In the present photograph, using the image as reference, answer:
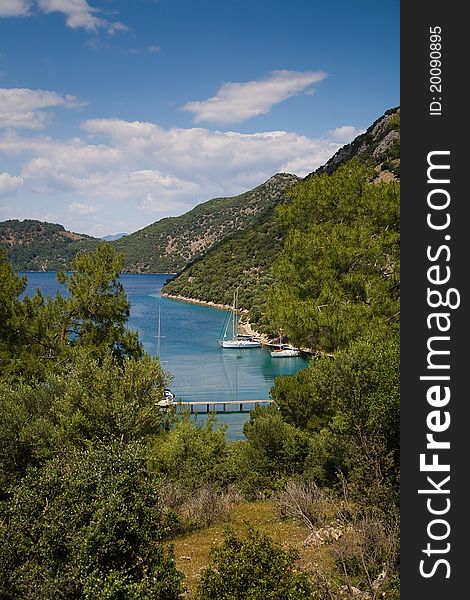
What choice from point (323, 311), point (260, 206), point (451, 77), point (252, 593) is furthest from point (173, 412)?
point (260, 206)

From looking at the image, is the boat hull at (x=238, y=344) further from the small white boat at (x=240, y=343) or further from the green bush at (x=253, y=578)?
the green bush at (x=253, y=578)

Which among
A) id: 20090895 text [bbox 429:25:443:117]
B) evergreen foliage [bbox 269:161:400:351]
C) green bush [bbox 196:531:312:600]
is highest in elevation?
id: 20090895 text [bbox 429:25:443:117]

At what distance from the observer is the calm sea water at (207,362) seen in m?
42.3

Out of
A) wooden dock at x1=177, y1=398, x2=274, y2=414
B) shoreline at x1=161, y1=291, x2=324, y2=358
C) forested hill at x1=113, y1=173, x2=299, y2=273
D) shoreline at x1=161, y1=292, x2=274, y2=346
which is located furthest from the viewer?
forested hill at x1=113, y1=173, x2=299, y2=273

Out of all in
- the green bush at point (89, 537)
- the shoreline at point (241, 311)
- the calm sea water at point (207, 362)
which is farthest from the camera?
the shoreline at point (241, 311)

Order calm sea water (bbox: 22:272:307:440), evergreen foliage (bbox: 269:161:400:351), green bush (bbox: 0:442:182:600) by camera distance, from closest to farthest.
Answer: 1. green bush (bbox: 0:442:182:600)
2. evergreen foliage (bbox: 269:161:400:351)
3. calm sea water (bbox: 22:272:307:440)

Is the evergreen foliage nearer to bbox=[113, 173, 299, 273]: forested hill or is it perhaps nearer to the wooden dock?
the wooden dock

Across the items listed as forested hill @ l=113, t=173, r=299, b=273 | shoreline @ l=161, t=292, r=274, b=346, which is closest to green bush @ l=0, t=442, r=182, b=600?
shoreline @ l=161, t=292, r=274, b=346

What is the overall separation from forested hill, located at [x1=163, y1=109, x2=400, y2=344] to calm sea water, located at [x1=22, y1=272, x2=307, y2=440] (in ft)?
15.7

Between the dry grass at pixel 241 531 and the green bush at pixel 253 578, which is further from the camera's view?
the dry grass at pixel 241 531

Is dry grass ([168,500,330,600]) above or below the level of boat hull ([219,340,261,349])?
above

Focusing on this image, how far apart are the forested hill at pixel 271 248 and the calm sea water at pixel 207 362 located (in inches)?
189

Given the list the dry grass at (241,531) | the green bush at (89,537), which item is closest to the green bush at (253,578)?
the green bush at (89,537)

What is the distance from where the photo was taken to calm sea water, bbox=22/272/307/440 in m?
42.3
